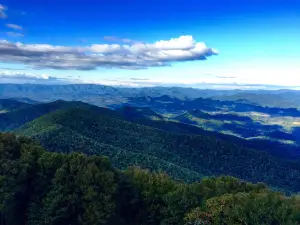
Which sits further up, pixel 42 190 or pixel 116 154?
pixel 42 190

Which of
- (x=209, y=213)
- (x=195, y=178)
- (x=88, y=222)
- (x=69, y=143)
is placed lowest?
(x=195, y=178)

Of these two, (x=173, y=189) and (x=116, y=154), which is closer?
(x=173, y=189)

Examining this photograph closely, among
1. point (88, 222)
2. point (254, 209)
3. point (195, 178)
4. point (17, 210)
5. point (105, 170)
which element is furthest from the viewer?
point (195, 178)

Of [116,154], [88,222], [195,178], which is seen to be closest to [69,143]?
[116,154]

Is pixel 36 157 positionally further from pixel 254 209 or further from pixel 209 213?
pixel 254 209

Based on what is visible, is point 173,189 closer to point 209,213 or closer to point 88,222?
point 209,213

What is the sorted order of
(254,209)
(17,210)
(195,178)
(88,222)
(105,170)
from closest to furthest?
(254,209)
(88,222)
(17,210)
(105,170)
(195,178)

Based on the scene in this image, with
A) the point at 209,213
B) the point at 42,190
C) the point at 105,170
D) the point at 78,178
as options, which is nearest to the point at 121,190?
the point at 105,170
